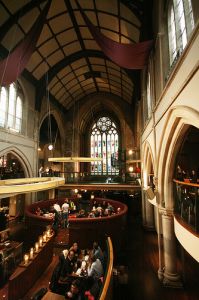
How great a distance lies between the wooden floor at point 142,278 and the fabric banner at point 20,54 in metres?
7.90

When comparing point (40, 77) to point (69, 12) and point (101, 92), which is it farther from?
point (101, 92)

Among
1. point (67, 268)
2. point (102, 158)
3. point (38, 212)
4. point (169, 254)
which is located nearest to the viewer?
point (67, 268)

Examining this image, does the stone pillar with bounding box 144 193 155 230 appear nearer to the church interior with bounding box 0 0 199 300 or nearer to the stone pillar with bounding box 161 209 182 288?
the church interior with bounding box 0 0 199 300

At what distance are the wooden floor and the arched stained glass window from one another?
45.6 ft

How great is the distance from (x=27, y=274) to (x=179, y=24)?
8.89 m

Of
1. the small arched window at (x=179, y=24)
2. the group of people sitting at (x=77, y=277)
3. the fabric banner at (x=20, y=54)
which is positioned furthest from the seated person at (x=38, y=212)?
the small arched window at (x=179, y=24)

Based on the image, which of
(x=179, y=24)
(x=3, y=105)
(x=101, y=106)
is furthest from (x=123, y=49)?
(x=101, y=106)

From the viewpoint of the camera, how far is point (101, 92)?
2278cm

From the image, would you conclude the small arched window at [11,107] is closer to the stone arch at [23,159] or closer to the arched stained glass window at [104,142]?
the stone arch at [23,159]

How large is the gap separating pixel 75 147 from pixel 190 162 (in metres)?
13.2

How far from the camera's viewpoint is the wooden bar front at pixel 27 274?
5.34 meters

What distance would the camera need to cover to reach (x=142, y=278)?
6988 mm

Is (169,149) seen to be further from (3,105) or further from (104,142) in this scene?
(104,142)

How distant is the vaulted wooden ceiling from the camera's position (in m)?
9.91
